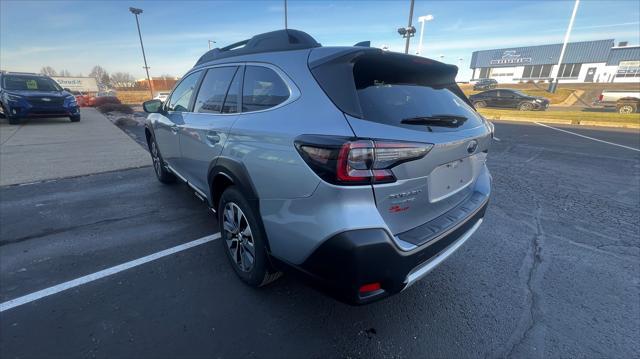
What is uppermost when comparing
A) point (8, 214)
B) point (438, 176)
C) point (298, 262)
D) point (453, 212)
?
point (438, 176)

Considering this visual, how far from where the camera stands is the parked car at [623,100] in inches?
800

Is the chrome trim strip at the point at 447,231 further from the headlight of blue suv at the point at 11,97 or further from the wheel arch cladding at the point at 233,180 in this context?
the headlight of blue suv at the point at 11,97

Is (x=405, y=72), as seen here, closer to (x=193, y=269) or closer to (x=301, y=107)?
(x=301, y=107)

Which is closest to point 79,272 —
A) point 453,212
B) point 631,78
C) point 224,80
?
point 224,80

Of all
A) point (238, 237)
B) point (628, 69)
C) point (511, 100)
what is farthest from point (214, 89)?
point (628, 69)

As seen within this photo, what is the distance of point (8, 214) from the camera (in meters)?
3.81

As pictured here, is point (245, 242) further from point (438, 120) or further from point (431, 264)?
point (438, 120)

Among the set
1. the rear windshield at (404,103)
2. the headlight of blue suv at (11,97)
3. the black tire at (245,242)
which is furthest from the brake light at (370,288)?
the headlight of blue suv at (11,97)

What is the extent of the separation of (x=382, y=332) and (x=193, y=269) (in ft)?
5.65

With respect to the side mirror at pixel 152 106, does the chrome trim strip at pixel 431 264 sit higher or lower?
lower

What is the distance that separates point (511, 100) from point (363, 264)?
25625 mm

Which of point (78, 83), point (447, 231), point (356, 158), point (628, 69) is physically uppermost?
point (628, 69)

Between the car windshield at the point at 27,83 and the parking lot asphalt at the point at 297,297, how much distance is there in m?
9.71

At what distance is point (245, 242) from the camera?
2.38 metres
